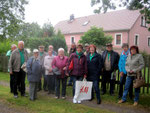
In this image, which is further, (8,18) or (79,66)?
(8,18)

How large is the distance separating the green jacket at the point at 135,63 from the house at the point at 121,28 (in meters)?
22.5

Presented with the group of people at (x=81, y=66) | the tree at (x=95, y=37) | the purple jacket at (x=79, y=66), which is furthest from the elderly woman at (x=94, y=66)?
the tree at (x=95, y=37)

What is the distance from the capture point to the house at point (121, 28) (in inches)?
1158

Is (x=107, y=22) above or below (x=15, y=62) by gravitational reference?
above

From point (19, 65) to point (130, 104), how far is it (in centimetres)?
417

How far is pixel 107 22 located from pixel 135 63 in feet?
95.0

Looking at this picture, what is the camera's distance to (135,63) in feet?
18.6

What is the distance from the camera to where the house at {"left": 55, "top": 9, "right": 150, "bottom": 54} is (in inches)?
1158

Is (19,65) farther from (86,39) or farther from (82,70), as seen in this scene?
(86,39)

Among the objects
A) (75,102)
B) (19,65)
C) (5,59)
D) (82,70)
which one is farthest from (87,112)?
(5,59)

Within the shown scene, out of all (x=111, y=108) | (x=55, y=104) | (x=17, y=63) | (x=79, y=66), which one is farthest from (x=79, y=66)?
(x=17, y=63)

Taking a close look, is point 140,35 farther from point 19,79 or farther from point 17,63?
point 17,63

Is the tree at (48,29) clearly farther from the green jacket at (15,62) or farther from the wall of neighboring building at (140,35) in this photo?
the green jacket at (15,62)

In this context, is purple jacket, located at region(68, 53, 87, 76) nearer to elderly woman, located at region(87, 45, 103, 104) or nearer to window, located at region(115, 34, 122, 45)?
elderly woman, located at region(87, 45, 103, 104)
